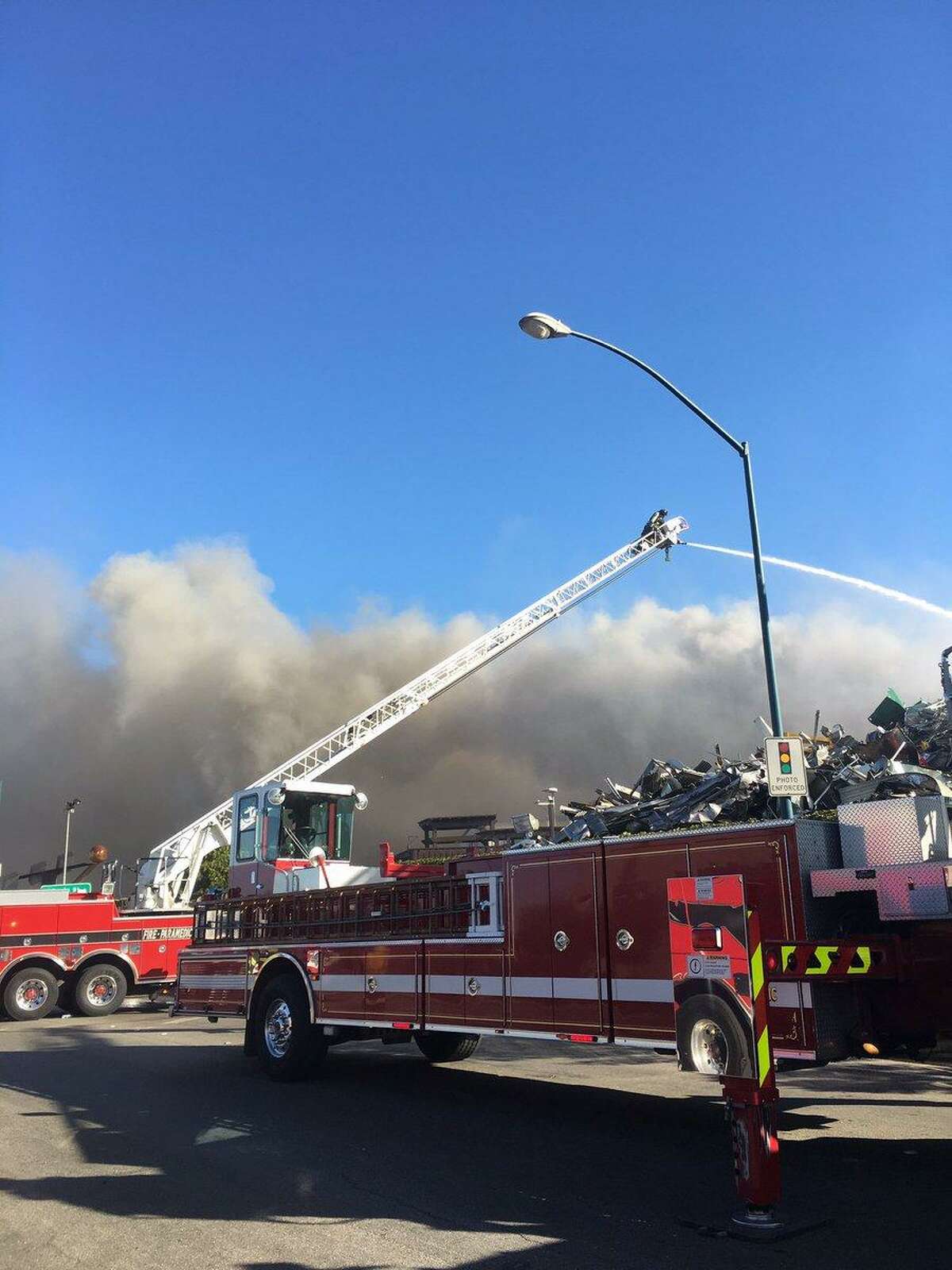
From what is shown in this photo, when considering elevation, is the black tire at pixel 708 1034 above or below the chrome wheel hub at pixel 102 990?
above

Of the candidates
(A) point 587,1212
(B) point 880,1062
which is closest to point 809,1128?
(A) point 587,1212

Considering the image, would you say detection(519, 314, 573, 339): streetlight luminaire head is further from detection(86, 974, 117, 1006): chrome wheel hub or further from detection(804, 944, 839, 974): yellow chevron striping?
detection(86, 974, 117, 1006): chrome wheel hub

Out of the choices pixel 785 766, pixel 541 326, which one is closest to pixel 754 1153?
pixel 785 766

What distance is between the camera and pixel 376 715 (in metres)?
38.7

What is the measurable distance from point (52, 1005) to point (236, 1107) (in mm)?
11379

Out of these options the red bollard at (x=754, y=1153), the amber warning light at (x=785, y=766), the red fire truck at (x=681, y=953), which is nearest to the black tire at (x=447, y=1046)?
the red fire truck at (x=681, y=953)

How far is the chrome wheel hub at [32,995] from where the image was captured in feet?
61.6

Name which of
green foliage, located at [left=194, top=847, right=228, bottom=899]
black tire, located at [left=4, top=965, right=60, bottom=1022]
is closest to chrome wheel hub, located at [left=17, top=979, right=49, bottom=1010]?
black tire, located at [left=4, top=965, right=60, bottom=1022]

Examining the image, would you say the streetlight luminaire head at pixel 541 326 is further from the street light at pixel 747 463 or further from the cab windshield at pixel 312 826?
the cab windshield at pixel 312 826

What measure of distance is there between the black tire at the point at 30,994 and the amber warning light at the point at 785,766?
48.6ft

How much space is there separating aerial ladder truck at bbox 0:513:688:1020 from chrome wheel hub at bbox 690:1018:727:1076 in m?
4.83

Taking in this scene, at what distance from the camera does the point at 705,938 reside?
6.54 m

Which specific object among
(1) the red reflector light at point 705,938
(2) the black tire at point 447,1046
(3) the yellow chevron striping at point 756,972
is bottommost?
(2) the black tire at point 447,1046

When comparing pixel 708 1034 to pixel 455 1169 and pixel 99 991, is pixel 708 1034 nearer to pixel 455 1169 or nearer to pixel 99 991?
pixel 455 1169
